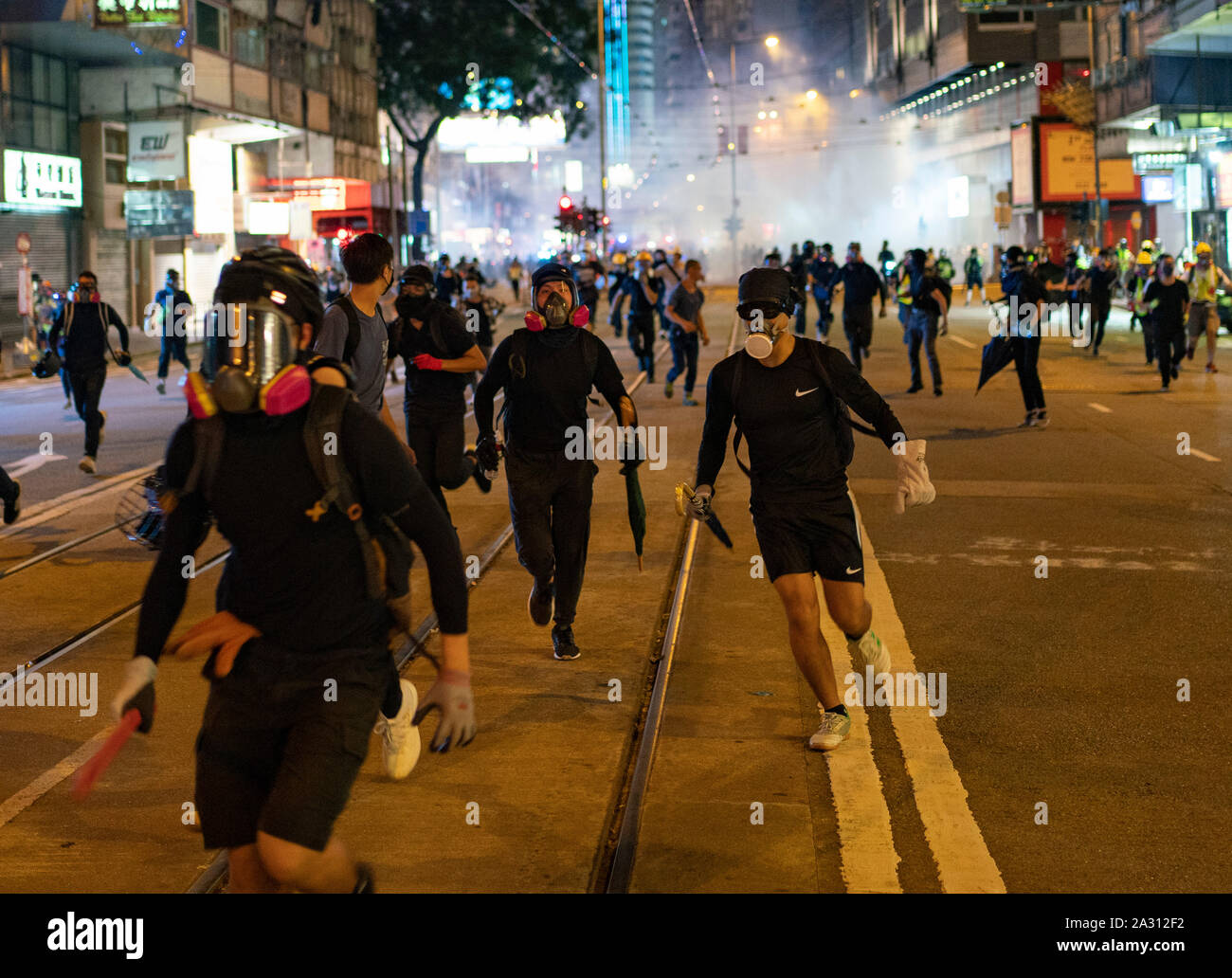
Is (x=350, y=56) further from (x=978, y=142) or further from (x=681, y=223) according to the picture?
(x=681, y=223)

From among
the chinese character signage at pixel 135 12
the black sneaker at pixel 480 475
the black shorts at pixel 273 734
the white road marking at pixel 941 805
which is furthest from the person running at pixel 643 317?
the black shorts at pixel 273 734

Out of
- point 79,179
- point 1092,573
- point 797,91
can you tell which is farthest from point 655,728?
point 797,91

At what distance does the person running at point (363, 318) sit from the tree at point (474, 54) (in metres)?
49.6

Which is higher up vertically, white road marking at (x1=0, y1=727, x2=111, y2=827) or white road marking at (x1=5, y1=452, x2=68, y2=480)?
white road marking at (x1=5, y1=452, x2=68, y2=480)

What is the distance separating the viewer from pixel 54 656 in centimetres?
714

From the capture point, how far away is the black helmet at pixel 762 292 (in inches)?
217

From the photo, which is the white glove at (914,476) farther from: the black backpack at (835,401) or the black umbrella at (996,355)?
the black umbrella at (996,355)

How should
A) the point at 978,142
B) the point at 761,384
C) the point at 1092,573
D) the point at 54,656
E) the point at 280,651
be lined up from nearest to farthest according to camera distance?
the point at 280,651 → the point at 761,384 → the point at 54,656 → the point at 1092,573 → the point at 978,142

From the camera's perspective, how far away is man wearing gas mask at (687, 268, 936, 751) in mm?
5555

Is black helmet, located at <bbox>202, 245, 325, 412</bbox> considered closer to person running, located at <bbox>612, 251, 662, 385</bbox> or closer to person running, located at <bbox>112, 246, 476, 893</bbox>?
person running, located at <bbox>112, 246, 476, 893</bbox>

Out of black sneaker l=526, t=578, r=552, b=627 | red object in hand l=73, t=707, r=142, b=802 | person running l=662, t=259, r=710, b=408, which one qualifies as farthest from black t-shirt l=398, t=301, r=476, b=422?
person running l=662, t=259, r=710, b=408

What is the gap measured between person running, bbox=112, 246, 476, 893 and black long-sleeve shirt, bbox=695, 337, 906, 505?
2381 mm

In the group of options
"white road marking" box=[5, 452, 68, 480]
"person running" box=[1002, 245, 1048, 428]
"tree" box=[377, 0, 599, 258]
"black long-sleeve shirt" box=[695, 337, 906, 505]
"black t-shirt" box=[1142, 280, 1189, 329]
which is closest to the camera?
"black long-sleeve shirt" box=[695, 337, 906, 505]

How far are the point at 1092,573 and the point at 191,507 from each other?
22.0ft
